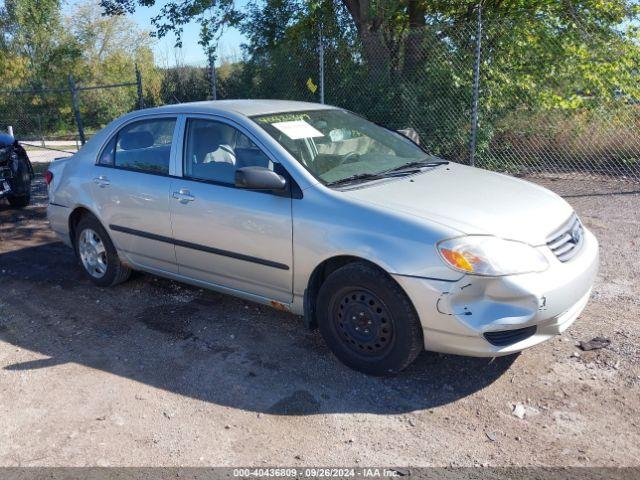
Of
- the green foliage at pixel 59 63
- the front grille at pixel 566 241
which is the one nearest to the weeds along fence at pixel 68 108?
the green foliage at pixel 59 63

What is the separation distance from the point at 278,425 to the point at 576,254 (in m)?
2.08

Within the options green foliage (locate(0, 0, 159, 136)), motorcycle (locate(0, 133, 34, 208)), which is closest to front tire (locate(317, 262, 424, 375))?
motorcycle (locate(0, 133, 34, 208))

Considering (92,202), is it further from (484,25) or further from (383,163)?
(484,25)

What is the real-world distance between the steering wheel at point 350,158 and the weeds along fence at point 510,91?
4.83 meters

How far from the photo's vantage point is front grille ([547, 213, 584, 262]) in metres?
3.58

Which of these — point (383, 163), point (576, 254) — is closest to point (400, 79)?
point (383, 163)

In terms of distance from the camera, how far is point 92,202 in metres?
5.35

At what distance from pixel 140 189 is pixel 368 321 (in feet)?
7.56

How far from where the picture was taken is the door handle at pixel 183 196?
453cm

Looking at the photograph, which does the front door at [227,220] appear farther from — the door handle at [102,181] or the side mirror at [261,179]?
the door handle at [102,181]

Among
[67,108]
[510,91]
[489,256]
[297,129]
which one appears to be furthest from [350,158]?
[67,108]

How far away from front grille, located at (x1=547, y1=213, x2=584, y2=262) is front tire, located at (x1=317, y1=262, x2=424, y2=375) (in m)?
0.93

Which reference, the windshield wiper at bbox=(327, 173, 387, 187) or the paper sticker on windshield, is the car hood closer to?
the windshield wiper at bbox=(327, 173, 387, 187)

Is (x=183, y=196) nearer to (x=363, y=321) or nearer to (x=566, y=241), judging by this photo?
(x=363, y=321)
